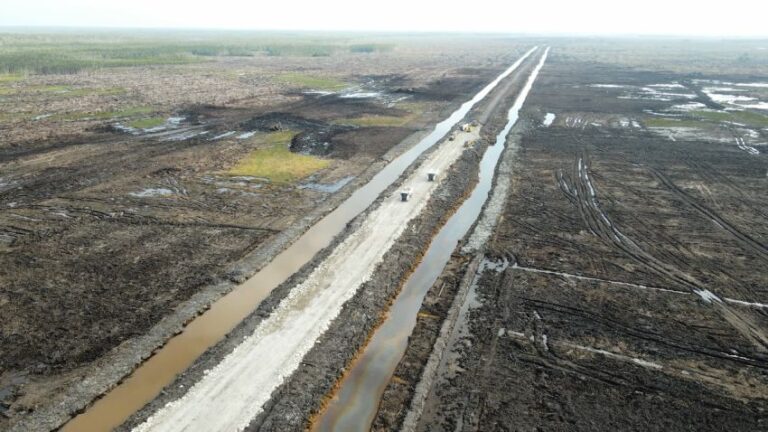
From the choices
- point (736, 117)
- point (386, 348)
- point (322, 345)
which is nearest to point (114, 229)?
point (322, 345)

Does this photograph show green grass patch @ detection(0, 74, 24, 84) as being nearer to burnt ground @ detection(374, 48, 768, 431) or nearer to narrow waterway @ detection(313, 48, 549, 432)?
narrow waterway @ detection(313, 48, 549, 432)

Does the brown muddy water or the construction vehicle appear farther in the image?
the construction vehicle

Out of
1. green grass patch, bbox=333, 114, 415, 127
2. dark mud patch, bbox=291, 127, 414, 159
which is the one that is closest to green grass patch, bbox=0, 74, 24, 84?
green grass patch, bbox=333, 114, 415, 127

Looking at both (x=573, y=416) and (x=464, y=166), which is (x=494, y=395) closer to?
(x=573, y=416)

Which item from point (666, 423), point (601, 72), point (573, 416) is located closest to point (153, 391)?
point (573, 416)

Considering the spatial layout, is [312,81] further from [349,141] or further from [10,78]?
[10,78]

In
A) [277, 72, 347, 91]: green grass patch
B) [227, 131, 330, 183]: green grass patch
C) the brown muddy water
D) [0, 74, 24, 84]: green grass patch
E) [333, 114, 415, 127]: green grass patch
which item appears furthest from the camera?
[277, 72, 347, 91]: green grass patch

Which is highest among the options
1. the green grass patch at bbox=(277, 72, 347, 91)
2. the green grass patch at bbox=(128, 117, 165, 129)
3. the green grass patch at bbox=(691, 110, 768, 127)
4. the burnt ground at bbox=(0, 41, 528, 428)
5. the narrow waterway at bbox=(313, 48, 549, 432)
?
the green grass patch at bbox=(277, 72, 347, 91)
